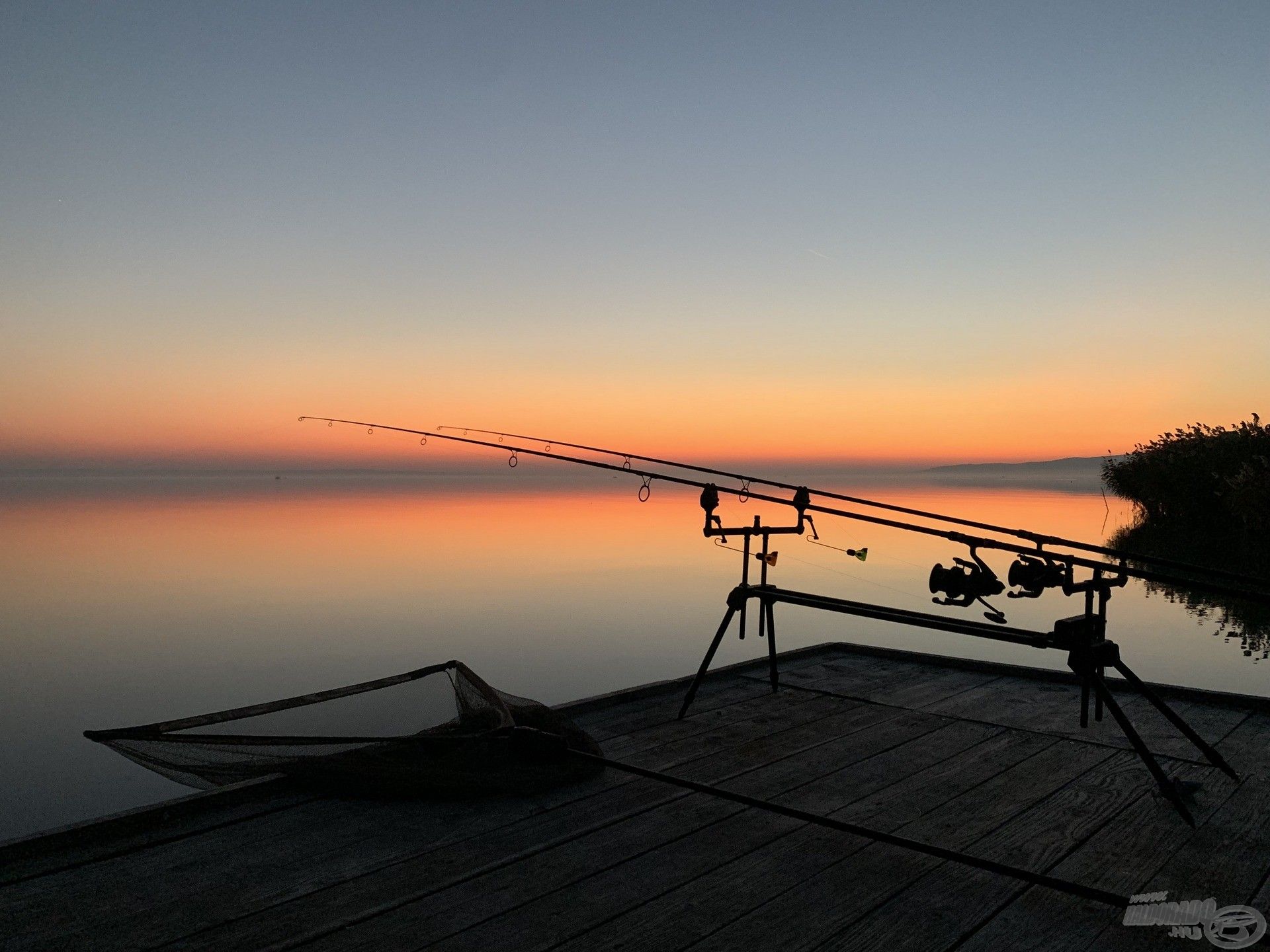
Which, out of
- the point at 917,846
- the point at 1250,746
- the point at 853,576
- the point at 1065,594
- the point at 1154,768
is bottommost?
the point at 853,576

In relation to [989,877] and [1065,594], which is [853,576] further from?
[989,877]

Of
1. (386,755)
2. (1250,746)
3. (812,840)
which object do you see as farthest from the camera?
(1250,746)

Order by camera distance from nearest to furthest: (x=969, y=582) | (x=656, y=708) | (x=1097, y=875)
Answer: (x=1097, y=875) → (x=969, y=582) → (x=656, y=708)

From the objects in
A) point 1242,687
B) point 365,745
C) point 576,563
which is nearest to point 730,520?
point 576,563

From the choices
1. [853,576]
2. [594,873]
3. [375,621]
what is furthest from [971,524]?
[853,576]

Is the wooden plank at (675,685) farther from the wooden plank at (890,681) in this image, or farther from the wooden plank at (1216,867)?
the wooden plank at (1216,867)

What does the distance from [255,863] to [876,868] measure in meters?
2.50

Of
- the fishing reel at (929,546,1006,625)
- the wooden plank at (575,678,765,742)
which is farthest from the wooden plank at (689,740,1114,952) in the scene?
the wooden plank at (575,678,765,742)

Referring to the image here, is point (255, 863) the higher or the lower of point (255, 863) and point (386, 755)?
A: the lower

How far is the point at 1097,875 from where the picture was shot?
359 centimetres

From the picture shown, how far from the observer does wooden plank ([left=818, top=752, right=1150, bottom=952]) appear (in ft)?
10.2

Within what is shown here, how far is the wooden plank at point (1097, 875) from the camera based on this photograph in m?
3.09

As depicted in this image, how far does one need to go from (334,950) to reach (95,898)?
3.42ft

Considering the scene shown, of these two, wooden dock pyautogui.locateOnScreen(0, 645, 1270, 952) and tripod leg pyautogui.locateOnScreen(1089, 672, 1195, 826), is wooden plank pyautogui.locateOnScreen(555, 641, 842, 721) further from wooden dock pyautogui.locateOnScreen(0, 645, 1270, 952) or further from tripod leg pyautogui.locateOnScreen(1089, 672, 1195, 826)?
tripod leg pyautogui.locateOnScreen(1089, 672, 1195, 826)
